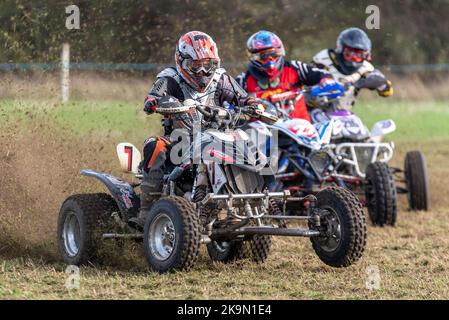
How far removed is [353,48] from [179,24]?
3.57m

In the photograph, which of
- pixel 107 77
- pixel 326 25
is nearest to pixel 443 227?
pixel 107 77

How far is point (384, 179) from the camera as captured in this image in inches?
488

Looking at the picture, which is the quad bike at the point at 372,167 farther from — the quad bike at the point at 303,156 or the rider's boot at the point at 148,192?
the rider's boot at the point at 148,192

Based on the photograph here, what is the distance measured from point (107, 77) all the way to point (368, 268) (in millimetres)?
7930

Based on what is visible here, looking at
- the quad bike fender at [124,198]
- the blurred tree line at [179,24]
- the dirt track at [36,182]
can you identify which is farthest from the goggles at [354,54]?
the quad bike fender at [124,198]

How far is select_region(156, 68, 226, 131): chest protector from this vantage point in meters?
9.69

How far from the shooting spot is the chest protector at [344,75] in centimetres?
1422

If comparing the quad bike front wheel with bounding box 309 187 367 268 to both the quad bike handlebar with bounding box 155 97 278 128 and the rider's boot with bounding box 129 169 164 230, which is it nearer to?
the quad bike handlebar with bounding box 155 97 278 128

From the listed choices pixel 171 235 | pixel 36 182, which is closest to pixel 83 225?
pixel 171 235

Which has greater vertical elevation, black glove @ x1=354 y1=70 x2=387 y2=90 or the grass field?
black glove @ x1=354 y1=70 x2=387 y2=90

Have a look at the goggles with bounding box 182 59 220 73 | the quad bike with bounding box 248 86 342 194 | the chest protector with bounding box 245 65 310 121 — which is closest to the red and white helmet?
the goggles with bounding box 182 59 220 73

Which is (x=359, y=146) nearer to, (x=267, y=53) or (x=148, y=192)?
(x=267, y=53)

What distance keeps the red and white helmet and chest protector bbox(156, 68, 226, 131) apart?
0.19 feet

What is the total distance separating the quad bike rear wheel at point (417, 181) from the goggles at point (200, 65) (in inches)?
195
